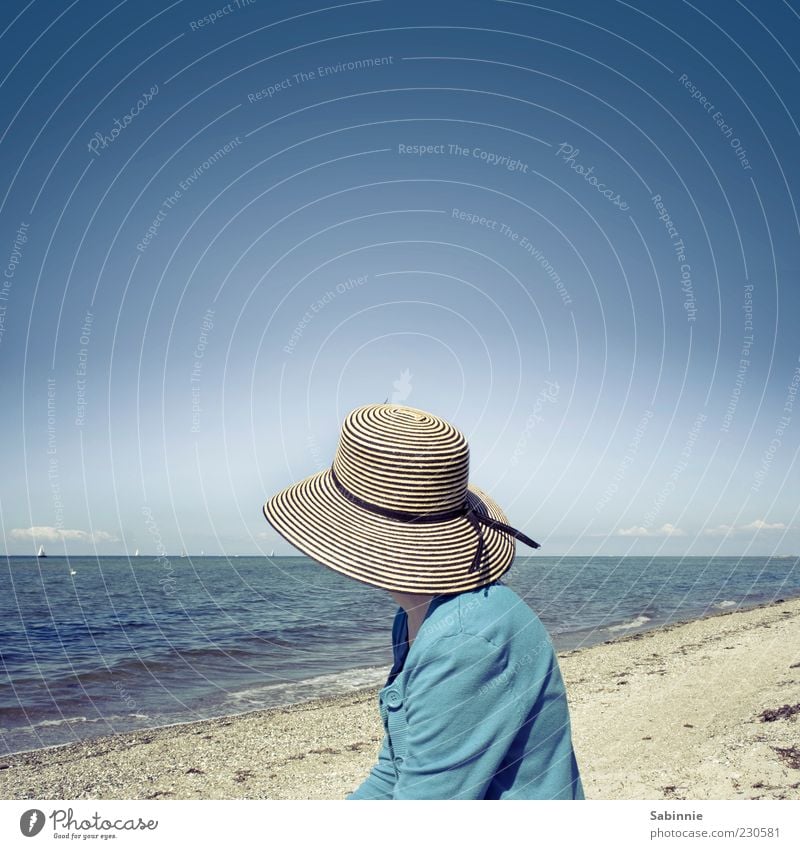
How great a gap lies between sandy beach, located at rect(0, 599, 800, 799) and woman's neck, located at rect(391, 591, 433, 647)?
4704 mm

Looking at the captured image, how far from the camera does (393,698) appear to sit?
166cm

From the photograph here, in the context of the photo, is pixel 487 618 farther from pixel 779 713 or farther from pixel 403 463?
pixel 779 713

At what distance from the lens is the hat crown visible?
5.88 feet

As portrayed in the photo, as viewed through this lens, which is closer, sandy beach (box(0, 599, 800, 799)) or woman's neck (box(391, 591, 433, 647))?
woman's neck (box(391, 591, 433, 647))

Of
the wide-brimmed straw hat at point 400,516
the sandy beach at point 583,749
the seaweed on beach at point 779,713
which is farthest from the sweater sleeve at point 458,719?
the seaweed on beach at point 779,713

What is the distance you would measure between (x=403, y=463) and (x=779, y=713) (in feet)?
24.9

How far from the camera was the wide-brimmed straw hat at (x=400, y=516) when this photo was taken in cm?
172

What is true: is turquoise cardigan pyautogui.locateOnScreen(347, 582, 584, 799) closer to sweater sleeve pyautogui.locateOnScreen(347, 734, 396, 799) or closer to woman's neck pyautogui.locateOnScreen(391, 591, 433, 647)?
woman's neck pyautogui.locateOnScreen(391, 591, 433, 647)

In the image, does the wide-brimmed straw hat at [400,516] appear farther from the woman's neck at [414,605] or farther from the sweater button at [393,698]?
the sweater button at [393,698]

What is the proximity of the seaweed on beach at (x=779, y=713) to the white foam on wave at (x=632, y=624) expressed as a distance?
1129 cm
